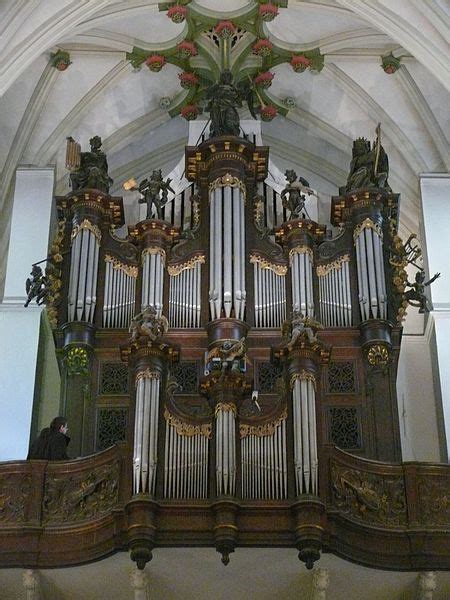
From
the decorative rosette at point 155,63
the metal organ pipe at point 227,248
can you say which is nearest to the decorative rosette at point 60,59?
the decorative rosette at point 155,63

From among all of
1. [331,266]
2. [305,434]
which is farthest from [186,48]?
[305,434]

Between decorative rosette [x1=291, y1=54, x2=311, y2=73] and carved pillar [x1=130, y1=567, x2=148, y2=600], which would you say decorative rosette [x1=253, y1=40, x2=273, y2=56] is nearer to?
→ decorative rosette [x1=291, y1=54, x2=311, y2=73]

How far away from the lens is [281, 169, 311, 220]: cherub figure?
20906 mm

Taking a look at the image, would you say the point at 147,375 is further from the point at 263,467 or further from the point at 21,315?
the point at 21,315

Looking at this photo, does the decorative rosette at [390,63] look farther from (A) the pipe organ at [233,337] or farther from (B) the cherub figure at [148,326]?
(B) the cherub figure at [148,326]

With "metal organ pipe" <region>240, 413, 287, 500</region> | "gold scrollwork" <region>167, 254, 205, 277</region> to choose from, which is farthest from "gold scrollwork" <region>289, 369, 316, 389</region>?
"gold scrollwork" <region>167, 254, 205, 277</region>

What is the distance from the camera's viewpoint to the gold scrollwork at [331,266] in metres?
20.5

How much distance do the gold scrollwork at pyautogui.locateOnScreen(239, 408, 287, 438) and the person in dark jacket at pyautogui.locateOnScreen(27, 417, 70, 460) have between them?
262 centimetres

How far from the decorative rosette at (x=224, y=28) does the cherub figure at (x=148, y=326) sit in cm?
639

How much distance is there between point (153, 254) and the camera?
2047 cm

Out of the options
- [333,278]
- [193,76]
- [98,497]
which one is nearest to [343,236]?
[333,278]

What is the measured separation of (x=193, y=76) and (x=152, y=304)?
548cm

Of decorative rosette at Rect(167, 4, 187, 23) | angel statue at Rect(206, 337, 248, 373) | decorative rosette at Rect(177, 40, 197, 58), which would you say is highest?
decorative rosette at Rect(167, 4, 187, 23)

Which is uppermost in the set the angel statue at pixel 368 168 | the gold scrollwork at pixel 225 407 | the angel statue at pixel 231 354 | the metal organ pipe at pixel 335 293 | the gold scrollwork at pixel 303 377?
the angel statue at pixel 368 168
